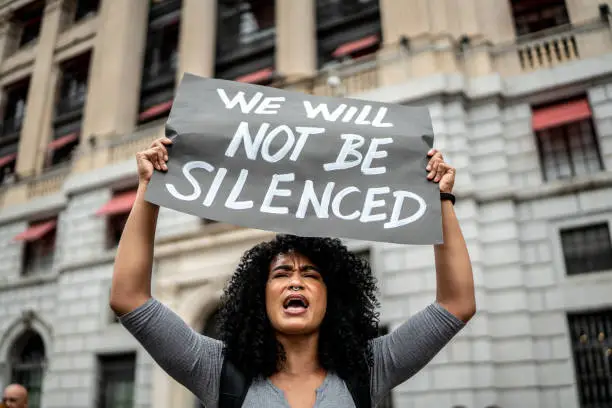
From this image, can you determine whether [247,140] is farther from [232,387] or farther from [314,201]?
[232,387]

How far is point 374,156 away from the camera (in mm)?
2467

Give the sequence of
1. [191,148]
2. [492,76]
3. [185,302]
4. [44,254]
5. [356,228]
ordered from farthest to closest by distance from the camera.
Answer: [44,254] → [185,302] → [492,76] → [191,148] → [356,228]

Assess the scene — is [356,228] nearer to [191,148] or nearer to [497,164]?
[191,148]

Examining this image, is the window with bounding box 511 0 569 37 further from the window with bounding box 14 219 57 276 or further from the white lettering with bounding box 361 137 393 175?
the window with bounding box 14 219 57 276

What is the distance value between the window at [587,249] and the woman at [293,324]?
8.72 meters

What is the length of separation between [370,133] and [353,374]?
1.15m

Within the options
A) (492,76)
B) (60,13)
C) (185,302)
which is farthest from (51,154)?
(492,76)

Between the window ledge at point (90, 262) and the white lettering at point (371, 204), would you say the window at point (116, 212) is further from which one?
the white lettering at point (371, 204)

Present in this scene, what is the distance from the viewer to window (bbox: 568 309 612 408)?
8805 mm

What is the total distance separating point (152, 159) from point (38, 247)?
1691 cm

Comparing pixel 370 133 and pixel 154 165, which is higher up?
pixel 370 133

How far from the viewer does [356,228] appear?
223 cm

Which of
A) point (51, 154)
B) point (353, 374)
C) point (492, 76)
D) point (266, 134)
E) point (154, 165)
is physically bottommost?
point (353, 374)

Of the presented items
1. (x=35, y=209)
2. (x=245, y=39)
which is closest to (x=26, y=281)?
(x=35, y=209)
